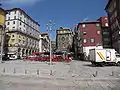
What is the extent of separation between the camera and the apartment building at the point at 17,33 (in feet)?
224

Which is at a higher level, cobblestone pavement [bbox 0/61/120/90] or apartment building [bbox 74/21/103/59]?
apartment building [bbox 74/21/103/59]

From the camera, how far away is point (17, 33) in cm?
6969

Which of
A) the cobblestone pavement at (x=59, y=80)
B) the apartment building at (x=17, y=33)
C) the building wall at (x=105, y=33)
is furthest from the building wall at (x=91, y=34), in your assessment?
the cobblestone pavement at (x=59, y=80)

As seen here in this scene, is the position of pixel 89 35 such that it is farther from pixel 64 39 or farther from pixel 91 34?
pixel 64 39

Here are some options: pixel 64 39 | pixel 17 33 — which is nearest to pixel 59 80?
pixel 17 33

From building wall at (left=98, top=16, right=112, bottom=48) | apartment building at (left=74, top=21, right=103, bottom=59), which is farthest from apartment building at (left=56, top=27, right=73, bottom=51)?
building wall at (left=98, top=16, right=112, bottom=48)

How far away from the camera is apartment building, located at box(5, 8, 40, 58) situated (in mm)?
68312

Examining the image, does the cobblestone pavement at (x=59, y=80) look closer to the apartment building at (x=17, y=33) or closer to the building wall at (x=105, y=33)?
the building wall at (x=105, y=33)

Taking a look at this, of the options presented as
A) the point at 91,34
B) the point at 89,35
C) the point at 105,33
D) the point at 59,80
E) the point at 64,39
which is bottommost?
the point at 59,80

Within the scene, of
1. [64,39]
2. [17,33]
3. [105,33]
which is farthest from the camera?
[64,39]

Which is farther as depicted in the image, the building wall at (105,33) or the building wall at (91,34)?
the building wall at (91,34)

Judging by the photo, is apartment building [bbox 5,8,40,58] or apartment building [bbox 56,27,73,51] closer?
apartment building [bbox 5,8,40,58]

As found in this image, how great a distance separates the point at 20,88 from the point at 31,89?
763mm

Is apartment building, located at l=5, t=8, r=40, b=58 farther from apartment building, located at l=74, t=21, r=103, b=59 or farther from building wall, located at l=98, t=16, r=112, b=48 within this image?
building wall, located at l=98, t=16, r=112, b=48
